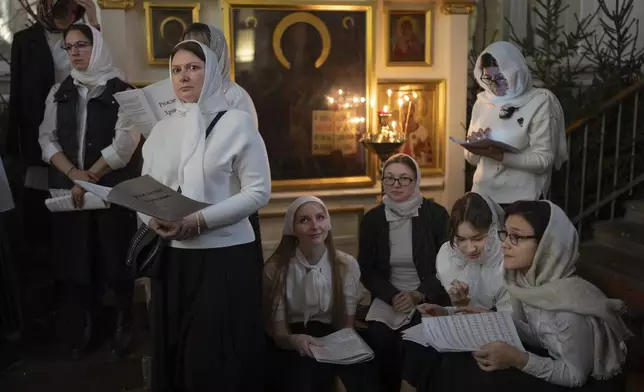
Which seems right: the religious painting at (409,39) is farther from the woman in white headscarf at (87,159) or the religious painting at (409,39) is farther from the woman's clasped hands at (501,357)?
the woman's clasped hands at (501,357)

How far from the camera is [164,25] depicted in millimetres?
4078

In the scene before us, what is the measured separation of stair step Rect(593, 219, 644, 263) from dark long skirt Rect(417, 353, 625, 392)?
224 cm

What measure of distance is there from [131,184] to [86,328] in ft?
5.89

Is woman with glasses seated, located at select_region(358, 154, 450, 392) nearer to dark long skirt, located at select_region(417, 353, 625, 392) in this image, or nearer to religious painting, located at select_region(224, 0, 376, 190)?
dark long skirt, located at select_region(417, 353, 625, 392)

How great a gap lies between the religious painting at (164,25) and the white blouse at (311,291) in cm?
192

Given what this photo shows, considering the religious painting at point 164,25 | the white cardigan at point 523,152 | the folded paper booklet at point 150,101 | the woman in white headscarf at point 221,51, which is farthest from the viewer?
the religious painting at point 164,25

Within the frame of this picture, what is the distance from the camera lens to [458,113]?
14.8ft

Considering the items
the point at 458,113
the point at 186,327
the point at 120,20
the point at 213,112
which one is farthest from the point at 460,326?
the point at 120,20

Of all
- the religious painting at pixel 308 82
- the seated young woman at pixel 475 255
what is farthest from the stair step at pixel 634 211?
the seated young woman at pixel 475 255

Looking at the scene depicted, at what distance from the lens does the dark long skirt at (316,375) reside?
2553mm

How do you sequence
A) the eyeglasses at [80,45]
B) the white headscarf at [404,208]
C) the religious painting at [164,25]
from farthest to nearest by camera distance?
the religious painting at [164,25], the eyeglasses at [80,45], the white headscarf at [404,208]

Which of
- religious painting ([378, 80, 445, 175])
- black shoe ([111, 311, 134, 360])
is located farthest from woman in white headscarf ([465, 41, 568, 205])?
black shoe ([111, 311, 134, 360])

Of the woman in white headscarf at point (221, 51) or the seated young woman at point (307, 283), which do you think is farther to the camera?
the woman in white headscarf at point (221, 51)

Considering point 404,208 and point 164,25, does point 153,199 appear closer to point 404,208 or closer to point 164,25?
point 404,208
